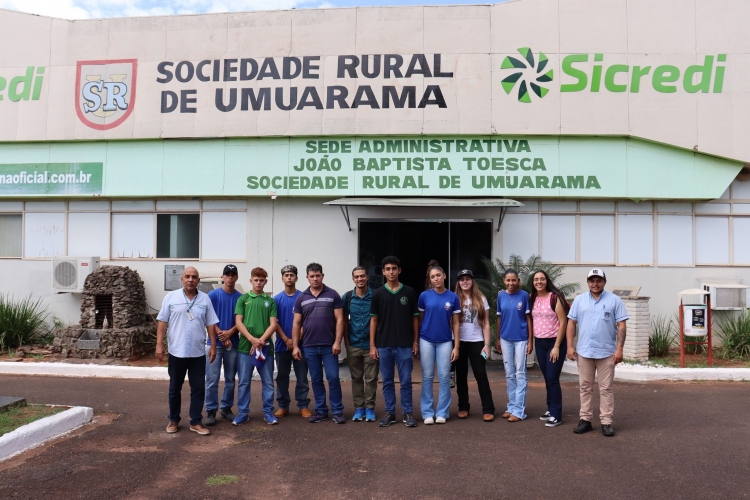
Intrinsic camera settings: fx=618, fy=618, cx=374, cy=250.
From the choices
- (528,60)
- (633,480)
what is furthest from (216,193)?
(633,480)

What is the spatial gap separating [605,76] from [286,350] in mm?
8452

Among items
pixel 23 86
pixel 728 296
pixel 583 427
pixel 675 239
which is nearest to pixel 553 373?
pixel 583 427

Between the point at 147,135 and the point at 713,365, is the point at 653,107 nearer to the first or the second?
the point at 713,365

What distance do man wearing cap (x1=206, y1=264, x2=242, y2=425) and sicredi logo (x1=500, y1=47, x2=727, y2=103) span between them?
24.1 feet

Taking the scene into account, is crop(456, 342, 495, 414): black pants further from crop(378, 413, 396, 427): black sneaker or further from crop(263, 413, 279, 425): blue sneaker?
crop(263, 413, 279, 425): blue sneaker

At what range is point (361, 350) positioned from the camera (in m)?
7.01

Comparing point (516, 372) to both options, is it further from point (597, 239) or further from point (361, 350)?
point (597, 239)

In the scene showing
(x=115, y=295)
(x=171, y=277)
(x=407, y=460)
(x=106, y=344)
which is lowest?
(x=407, y=460)

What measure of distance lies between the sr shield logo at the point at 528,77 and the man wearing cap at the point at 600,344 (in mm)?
6301

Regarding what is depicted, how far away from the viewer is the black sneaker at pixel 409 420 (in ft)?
22.1

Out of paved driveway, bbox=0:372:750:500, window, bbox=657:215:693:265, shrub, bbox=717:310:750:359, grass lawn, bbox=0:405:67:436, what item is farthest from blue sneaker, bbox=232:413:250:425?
window, bbox=657:215:693:265

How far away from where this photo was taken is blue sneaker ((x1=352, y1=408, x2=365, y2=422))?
7.02 m

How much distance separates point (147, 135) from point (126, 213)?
5.73 feet

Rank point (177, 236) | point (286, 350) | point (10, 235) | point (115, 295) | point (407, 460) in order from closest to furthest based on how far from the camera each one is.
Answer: point (407, 460) → point (286, 350) → point (115, 295) → point (177, 236) → point (10, 235)
